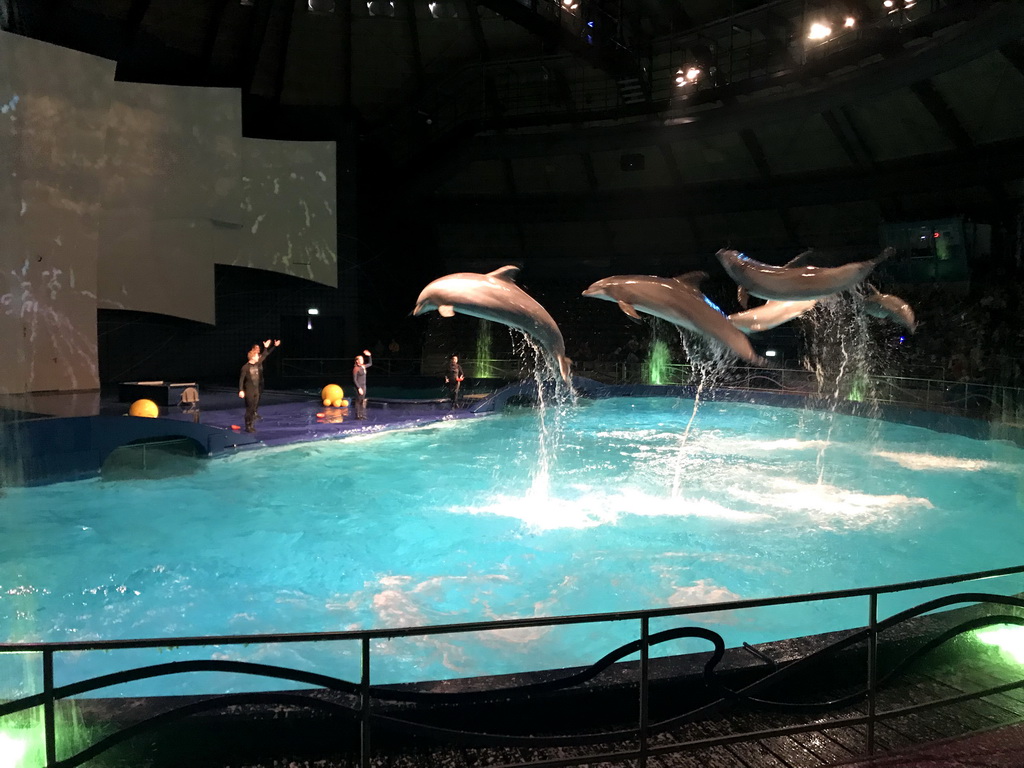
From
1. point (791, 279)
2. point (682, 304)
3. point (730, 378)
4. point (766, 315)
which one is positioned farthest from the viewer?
point (730, 378)

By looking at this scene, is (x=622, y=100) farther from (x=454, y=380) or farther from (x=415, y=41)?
(x=454, y=380)

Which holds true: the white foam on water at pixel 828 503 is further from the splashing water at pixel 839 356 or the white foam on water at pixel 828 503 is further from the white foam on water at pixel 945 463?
the splashing water at pixel 839 356

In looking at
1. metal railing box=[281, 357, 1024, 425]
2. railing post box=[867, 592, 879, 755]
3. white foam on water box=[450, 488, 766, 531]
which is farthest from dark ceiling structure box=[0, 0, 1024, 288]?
railing post box=[867, 592, 879, 755]

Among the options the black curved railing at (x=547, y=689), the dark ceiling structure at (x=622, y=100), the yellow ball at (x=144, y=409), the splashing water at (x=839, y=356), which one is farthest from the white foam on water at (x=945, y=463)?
the yellow ball at (x=144, y=409)

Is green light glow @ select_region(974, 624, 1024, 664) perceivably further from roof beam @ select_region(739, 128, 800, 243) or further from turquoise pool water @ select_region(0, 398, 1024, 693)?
roof beam @ select_region(739, 128, 800, 243)

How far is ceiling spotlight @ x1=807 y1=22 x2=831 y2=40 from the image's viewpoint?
1749cm

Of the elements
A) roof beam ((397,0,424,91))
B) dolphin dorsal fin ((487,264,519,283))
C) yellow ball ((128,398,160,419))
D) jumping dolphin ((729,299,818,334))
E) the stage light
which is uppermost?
roof beam ((397,0,424,91))

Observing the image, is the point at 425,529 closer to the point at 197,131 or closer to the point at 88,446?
the point at 88,446

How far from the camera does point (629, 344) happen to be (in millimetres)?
25703

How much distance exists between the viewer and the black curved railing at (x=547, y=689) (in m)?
2.46

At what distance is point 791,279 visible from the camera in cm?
871

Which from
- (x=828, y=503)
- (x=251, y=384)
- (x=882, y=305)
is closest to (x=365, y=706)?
(x=828, y=503)

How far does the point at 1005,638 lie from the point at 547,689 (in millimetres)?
2811

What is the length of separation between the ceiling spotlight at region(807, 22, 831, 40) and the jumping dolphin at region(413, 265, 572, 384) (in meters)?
12.8
